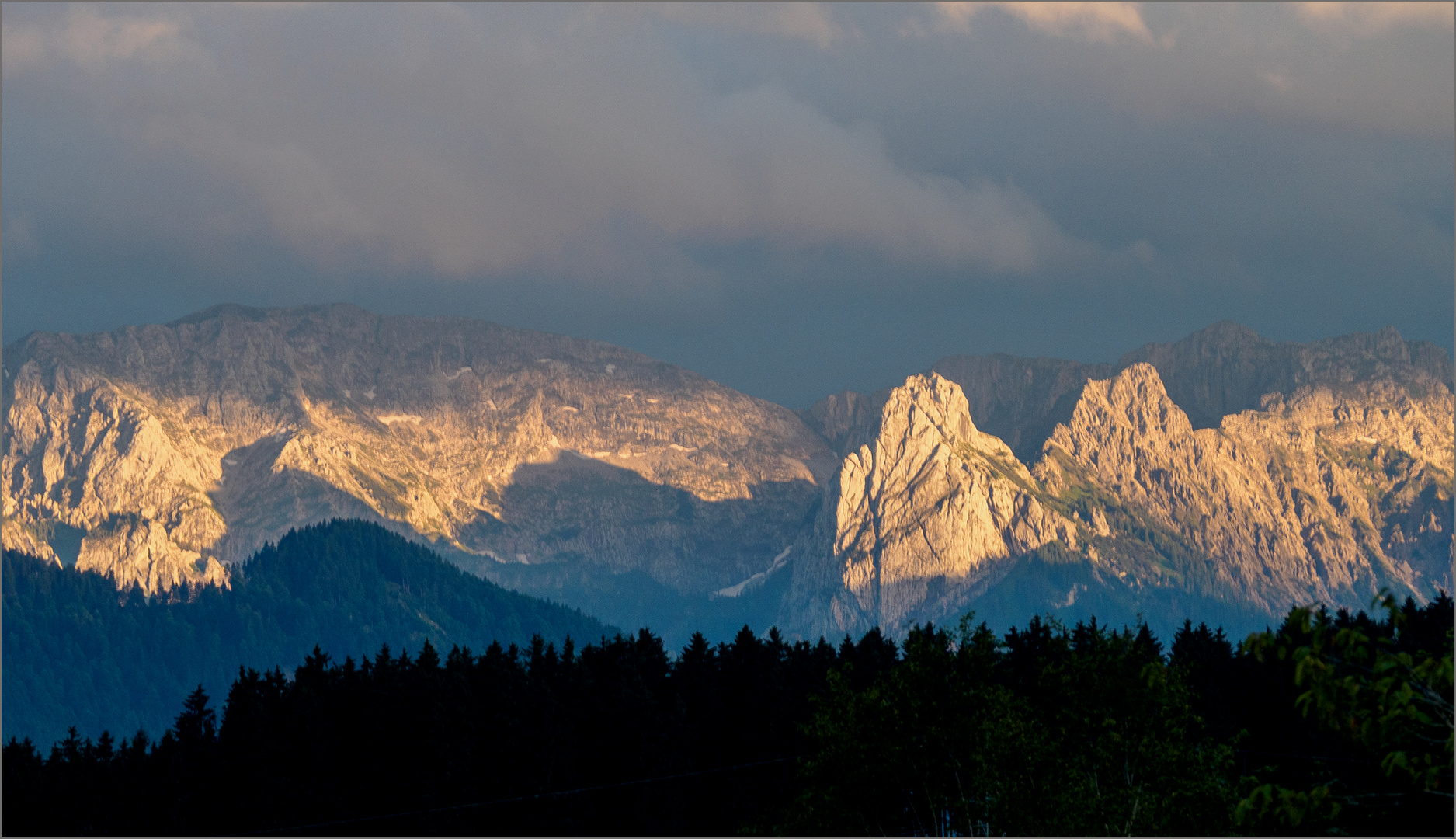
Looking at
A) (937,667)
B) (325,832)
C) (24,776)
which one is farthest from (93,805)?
(937,667)

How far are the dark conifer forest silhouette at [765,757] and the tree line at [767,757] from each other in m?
0.26

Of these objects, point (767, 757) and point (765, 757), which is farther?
point (765, 757)

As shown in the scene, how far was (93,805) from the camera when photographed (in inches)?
A: 6486

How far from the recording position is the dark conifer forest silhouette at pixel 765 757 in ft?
347

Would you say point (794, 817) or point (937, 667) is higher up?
point (937, 667)

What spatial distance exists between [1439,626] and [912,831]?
8544 centimetres

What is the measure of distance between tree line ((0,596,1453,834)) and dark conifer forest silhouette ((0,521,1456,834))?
26 centimetres

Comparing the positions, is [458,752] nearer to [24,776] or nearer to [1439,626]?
[24,776]

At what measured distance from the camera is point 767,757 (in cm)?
19412

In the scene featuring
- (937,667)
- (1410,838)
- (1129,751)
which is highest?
(937,667)

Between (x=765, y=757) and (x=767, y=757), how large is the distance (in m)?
0.39

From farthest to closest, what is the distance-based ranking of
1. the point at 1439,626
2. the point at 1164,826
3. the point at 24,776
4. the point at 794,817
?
the point at 1439,626, the point at 24,776, the point at 794,817, the point at 1164,826

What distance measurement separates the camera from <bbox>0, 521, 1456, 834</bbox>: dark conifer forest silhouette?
4161 inches

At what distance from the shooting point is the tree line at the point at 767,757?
106m
